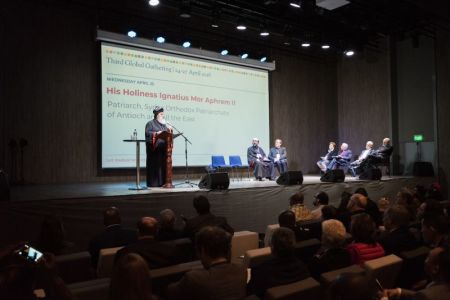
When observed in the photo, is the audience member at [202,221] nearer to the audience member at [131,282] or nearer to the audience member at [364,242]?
the audience member at [364,242]

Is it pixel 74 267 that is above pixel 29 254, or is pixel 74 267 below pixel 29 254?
below

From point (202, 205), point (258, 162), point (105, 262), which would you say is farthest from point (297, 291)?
point (258, 162)

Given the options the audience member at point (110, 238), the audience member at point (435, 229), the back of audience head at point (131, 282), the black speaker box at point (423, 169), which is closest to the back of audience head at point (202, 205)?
the audience member at point (110, 238)

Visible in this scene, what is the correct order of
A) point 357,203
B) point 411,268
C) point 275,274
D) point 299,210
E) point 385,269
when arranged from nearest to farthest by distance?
1. point 275,274
2. point 385,269
3. point 411,268
4. point 357,203
5. point 299,210

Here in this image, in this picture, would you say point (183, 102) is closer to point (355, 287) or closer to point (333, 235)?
point (333, 235)

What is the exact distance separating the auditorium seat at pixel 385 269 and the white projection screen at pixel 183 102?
6.40 meters

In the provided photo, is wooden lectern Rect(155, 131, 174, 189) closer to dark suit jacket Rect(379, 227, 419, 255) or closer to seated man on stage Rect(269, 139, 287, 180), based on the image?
seated man on stage Rect(269, 139, 287, 180)

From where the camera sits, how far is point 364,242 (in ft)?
8.93

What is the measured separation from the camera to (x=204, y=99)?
9242 millimetres

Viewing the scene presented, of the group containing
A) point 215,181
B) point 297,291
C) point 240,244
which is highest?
point 215,181

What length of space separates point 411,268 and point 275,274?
1051 millimetres

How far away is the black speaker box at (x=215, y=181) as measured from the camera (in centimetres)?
588

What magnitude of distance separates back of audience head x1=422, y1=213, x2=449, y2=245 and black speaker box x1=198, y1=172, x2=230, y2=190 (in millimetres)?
3433

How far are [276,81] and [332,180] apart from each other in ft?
14.2
